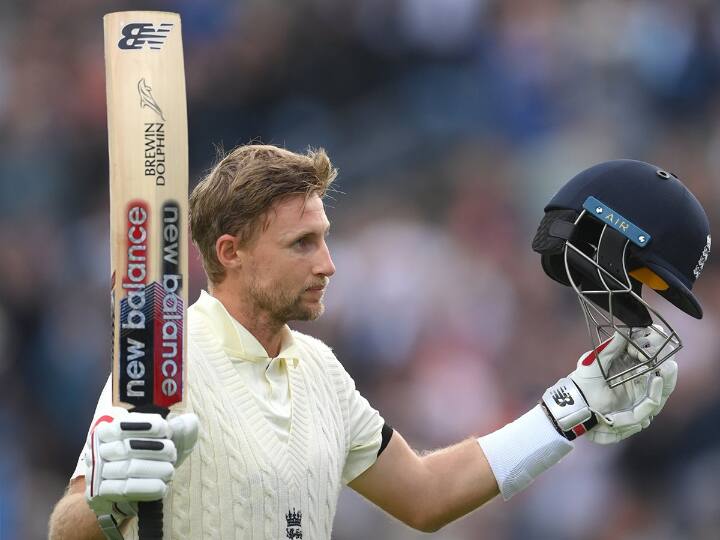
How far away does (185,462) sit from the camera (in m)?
3.66

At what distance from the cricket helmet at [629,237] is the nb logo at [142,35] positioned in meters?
1.26

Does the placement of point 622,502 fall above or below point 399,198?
below

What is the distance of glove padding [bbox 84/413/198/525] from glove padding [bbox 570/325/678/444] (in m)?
1.33

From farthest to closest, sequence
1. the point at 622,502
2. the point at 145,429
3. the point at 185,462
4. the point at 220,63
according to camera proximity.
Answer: the point at 220,63, the point at 622,502, the point at 185,462, the point at 145,429

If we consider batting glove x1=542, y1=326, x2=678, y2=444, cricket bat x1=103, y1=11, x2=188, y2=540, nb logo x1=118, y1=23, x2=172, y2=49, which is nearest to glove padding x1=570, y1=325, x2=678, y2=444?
batting glove x1=542, y1=326, x2=678, y2=444

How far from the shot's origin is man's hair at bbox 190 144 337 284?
4.00 m

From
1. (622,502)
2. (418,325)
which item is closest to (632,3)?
(418,325)

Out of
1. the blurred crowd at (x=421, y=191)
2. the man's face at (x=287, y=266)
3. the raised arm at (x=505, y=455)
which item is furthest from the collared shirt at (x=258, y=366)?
the blurred crowd at (x=421, y=191)

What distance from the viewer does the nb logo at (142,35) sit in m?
3.39

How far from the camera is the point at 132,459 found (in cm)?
320

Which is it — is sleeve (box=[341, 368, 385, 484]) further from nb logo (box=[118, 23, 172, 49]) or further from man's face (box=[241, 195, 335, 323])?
nb logo (box=[118, 23, 172, 49])

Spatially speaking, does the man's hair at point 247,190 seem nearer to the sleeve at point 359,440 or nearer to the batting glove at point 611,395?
the sleeve at point 359,440

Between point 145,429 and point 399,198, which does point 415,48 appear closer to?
point 399,198

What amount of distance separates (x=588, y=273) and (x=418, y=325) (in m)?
3.99
